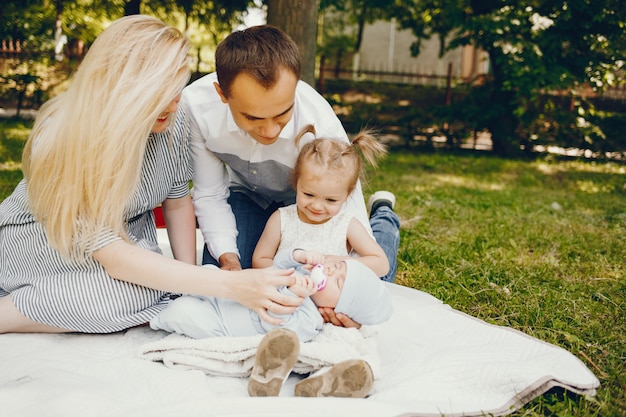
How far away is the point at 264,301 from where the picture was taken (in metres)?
2.01

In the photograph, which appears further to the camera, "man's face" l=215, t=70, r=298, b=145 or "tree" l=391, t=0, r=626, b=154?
"tree" l=391, t=0, r=626, b=154

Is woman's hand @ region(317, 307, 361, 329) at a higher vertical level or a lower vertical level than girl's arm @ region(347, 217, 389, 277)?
lower

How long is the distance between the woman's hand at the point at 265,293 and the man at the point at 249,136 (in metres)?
0.62

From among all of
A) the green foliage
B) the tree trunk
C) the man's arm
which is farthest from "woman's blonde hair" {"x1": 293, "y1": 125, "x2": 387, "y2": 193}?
the green foliage

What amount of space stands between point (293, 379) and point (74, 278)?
87 centimetres

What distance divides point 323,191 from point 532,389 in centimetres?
110

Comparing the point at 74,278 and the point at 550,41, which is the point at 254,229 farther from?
the point at 550,41

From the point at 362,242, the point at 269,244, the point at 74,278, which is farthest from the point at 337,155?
the point at 74,278

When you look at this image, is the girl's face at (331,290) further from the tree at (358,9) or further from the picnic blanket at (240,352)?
the tree at (358,9)

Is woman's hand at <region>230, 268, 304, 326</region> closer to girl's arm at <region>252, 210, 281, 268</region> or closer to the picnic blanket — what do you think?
the picnic blanket

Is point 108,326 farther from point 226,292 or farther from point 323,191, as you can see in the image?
point 323,191

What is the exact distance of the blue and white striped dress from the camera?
2.23 metres

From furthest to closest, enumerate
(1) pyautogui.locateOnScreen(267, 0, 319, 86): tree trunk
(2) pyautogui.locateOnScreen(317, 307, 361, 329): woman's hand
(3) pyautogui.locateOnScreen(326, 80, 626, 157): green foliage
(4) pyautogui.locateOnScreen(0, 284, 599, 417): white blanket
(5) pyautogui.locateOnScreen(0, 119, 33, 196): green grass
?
(3) pyautogui.locateOnScreen(326, 80, 626, 157): green foliage → (5) pyautogui.locateOnScreen(0, 119, 33, 196): green grass → (1) pyautogui.locateOnScreen(267, 0, 319, 86): tree trunk → (2) pyautogui.locateOnScreen(317, 307, 361, 329): woman's hand → (4) pyautogui.locateOnScreen(0, 284, 599, 417): white blanket

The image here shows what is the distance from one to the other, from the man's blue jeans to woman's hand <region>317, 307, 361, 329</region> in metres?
0.79
